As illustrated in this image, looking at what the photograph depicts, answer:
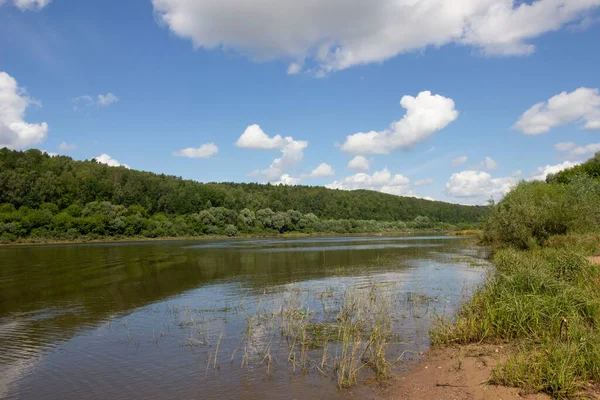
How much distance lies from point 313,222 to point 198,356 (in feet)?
445

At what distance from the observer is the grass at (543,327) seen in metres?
7.48

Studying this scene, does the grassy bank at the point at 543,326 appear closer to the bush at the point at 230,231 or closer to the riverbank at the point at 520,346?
the riverbank at the point at 520,346

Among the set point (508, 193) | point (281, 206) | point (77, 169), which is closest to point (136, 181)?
point (77, 169)

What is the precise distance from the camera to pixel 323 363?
10086mm

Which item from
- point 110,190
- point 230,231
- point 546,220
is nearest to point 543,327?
point 546,220

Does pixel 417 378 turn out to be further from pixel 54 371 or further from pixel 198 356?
pixel 54 371

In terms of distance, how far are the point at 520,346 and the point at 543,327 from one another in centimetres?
112

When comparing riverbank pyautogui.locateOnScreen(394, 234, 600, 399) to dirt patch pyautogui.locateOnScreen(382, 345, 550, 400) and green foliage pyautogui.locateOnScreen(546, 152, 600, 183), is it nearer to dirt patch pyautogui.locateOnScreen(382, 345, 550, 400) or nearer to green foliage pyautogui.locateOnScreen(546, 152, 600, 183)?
dirt patch pyautogui.locateOnScreen(382, 345, 550, 400)

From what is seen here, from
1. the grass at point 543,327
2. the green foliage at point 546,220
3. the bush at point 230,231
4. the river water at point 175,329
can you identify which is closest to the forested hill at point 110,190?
A: the bush at point 230,231

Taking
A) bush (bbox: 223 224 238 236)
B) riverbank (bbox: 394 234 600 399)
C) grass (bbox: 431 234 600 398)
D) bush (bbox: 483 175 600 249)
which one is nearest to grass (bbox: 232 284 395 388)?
riverbank (bbox: 394 234 600 399)

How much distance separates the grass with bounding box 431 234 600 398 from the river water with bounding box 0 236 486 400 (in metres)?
1.73

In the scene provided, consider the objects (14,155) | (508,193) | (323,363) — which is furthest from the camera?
(14,155)

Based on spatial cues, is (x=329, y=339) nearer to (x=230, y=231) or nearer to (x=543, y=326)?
(x=543, y=326)

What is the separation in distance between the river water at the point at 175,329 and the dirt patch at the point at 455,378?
614 mm
